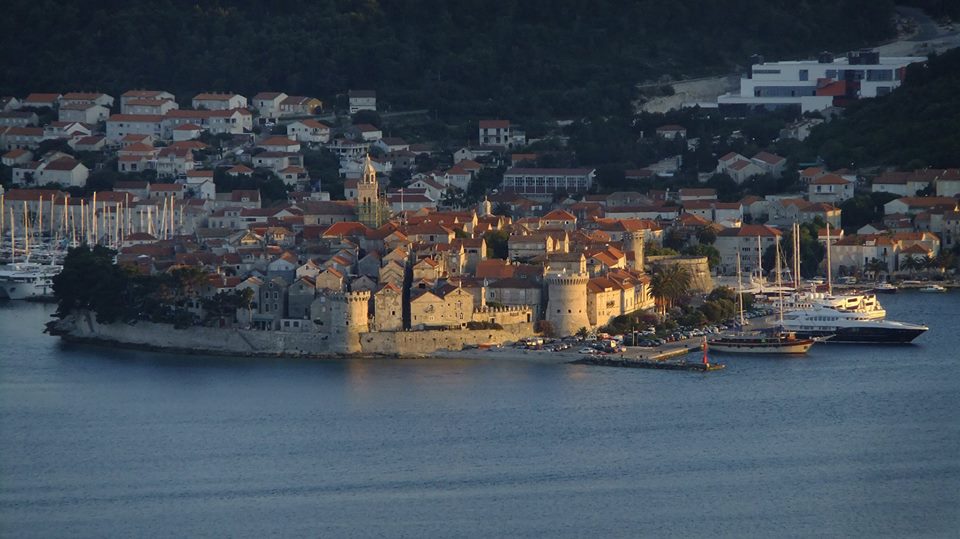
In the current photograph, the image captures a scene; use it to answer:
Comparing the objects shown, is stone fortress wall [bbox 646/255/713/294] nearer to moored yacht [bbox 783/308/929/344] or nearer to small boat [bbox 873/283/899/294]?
moored yacht [bbox 783/308/929/344]

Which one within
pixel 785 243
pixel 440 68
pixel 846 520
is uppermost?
pixel 440 68

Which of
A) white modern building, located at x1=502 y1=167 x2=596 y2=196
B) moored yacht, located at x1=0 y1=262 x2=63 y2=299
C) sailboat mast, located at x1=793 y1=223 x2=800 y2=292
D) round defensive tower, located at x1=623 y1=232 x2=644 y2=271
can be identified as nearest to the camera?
round defensive tower, located at x1=623 y1=232 x2=644 y2=271

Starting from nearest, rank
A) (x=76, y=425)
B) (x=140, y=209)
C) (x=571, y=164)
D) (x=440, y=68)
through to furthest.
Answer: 1. (x=76, y=425)
2. (x=140, y=209)
3. (x=571, y=164)
4. (x=440, y=68)

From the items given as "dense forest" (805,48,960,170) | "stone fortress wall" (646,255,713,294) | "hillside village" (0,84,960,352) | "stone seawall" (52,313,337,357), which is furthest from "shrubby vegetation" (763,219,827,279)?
"stone seawall" (52,313,337,357)

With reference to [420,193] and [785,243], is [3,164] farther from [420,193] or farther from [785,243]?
[785,243]

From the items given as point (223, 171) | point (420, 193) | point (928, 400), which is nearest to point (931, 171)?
point (420, 193)

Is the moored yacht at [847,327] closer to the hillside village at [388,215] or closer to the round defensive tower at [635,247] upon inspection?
the hillside village at [388,215]

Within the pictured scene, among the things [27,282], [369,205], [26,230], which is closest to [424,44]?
[26,230]
